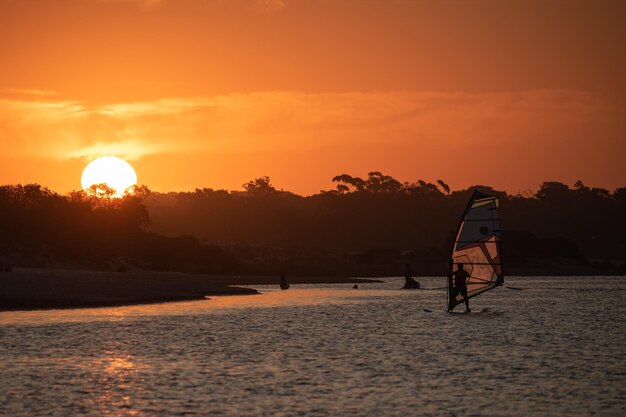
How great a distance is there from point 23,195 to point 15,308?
88.8 metres

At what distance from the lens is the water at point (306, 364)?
23.3 metres

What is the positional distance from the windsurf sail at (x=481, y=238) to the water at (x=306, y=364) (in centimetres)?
290

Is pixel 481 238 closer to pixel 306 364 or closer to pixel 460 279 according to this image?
pixel 460 279

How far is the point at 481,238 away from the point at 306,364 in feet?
76.7

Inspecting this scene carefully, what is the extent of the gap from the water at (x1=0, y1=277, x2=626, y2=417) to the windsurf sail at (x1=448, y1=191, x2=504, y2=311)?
2903 mm

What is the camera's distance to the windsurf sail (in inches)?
2061

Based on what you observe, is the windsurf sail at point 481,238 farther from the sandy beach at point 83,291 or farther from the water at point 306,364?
the sandy beach at point 83,291

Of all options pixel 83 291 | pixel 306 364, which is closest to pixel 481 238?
pixel 306 364

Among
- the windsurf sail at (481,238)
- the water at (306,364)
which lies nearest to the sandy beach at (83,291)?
the water at (306,364)

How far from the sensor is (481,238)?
5256cm

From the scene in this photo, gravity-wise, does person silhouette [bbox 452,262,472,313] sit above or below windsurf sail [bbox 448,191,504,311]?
below

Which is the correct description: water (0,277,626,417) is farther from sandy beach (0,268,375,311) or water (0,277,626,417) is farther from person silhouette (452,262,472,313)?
sandy beach (0,268,375,311)

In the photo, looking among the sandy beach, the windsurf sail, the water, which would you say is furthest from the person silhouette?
the sandy beach

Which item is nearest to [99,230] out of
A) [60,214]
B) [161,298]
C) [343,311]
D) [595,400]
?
[60,214]
